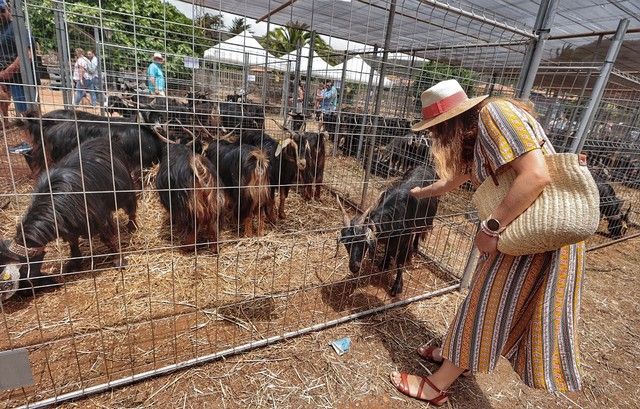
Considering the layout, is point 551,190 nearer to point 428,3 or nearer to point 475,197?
point 475,197

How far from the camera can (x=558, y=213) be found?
152cm

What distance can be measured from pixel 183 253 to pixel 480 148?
11.3ft

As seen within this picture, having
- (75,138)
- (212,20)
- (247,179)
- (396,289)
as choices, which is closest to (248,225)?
(247,179)

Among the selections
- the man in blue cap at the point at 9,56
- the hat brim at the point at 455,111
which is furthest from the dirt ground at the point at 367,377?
the man in blue cap at the point at 9,56

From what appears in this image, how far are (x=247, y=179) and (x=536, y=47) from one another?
10.9ft

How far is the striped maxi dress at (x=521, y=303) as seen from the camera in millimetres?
1614

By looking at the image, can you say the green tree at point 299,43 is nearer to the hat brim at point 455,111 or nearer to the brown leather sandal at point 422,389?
the hat brim at point 455,111

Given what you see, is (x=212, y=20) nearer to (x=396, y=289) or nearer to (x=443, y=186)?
(x=443, y=186)

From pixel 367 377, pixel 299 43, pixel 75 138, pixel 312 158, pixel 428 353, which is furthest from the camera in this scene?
→ pixel 299 43

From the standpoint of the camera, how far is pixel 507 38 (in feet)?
10.5

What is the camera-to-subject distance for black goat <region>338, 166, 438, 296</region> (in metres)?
Answer: 3.15

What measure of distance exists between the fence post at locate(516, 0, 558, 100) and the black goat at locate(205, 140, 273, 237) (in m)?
2.82

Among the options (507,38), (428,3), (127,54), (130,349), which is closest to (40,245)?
(130,349)

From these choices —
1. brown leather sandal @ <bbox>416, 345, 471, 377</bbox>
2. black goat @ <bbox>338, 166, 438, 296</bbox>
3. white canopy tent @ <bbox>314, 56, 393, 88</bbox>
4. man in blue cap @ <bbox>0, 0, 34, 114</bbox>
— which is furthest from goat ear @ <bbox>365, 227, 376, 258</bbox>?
man in blue cap @ <bbox>0, 0, 34, 114</bbox>
